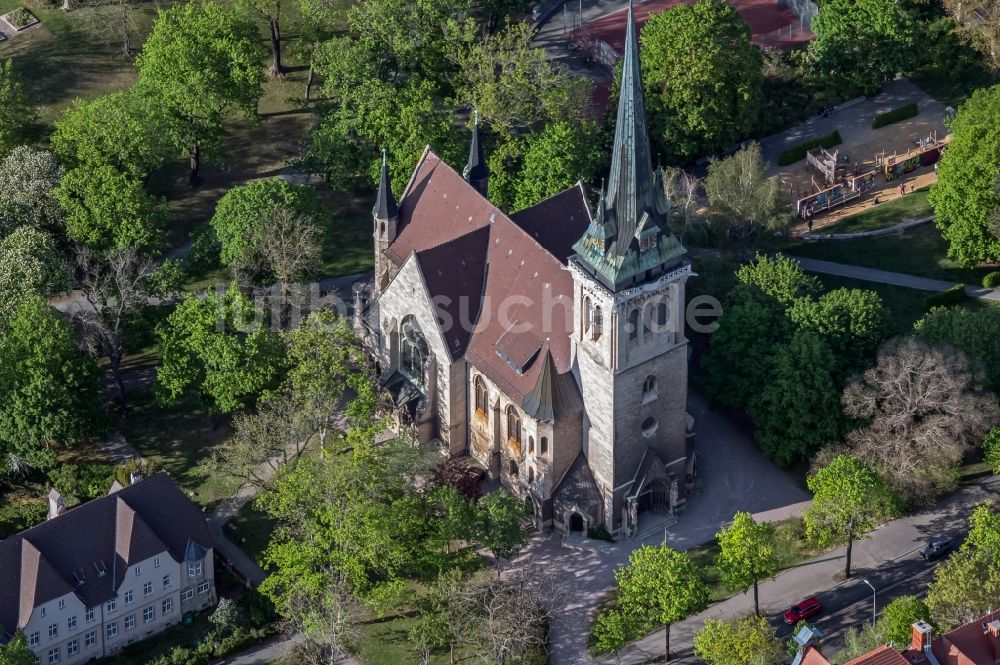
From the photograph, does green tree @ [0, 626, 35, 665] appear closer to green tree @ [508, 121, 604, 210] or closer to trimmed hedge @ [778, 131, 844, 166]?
green tree @ [508, 121, 604, 210]

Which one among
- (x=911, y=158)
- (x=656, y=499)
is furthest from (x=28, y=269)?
(x=911, y=158)

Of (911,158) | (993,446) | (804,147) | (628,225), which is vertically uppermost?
(628,225)

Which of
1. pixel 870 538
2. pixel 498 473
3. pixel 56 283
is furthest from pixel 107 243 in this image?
pixel 870 538

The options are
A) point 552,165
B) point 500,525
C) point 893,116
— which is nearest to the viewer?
point 500,525

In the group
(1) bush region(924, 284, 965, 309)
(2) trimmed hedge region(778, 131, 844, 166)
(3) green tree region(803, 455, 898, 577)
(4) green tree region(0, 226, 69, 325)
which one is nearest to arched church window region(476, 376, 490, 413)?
(3) green tree region(803, 455, 898, 577)

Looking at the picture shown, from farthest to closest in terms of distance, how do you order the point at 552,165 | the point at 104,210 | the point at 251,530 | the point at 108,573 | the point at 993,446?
1. the point at 552,165
2. the point at 104,210
3. the point at 251,530
4. the point at 993,446
5. the point at 108,573

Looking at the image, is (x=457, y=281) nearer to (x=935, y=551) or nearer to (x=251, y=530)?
(x=251, y=530)

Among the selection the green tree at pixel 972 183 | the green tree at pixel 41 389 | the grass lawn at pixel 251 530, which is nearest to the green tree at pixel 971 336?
the green tree at pixel 972 183
